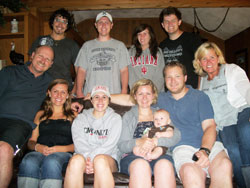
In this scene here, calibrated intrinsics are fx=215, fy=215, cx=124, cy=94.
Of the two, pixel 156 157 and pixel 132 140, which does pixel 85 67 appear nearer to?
pixel 132 140

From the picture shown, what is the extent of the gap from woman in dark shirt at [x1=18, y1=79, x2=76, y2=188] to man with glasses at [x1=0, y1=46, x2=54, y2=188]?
94mm

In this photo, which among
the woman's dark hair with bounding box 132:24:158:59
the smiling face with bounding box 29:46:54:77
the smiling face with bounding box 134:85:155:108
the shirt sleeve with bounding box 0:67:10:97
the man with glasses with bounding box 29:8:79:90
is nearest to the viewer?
the smiling face with bounding box 134:85:155:108

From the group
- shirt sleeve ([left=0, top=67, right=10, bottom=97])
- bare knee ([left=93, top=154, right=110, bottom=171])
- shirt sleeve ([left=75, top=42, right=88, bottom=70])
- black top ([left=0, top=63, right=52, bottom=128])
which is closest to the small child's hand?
bare knee ([left=93, top=154, right=110, bottom=171])

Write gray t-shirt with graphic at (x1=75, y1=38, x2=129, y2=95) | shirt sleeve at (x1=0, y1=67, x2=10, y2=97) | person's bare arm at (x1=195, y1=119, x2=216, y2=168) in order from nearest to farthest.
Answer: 1. person's bare arm at (x1=195, y1=119, x2=216, y2=168)
2. shirt sleeve at (x1=0, y1=67, x2=10, y2=97)
3. gray t-shirt with graphic at (x1=75, y1=38, x2=129, y2=95)

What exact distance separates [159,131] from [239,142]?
2.19 ft

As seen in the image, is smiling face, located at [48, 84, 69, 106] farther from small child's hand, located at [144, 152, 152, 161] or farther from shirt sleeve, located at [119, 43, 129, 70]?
small child's hand, located at [144, 152, 152, 161]

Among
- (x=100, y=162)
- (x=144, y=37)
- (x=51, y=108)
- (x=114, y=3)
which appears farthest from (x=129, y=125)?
(x=114, y=3)

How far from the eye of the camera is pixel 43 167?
1.72m

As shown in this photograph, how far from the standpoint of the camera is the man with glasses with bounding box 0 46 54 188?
78.4 inches

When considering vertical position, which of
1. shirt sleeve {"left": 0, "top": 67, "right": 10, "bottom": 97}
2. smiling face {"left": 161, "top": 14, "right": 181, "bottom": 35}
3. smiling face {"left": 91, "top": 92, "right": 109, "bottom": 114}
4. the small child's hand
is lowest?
the small child's hand

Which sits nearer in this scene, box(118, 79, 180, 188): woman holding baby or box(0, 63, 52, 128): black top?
box(118, 79, 180, 188): woman holding baby

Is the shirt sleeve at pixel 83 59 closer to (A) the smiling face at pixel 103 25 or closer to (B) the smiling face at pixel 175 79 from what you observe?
(A) the smiling face at pixel 103 25

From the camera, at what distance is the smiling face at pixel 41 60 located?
234cm

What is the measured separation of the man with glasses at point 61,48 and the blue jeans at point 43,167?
1.38m
